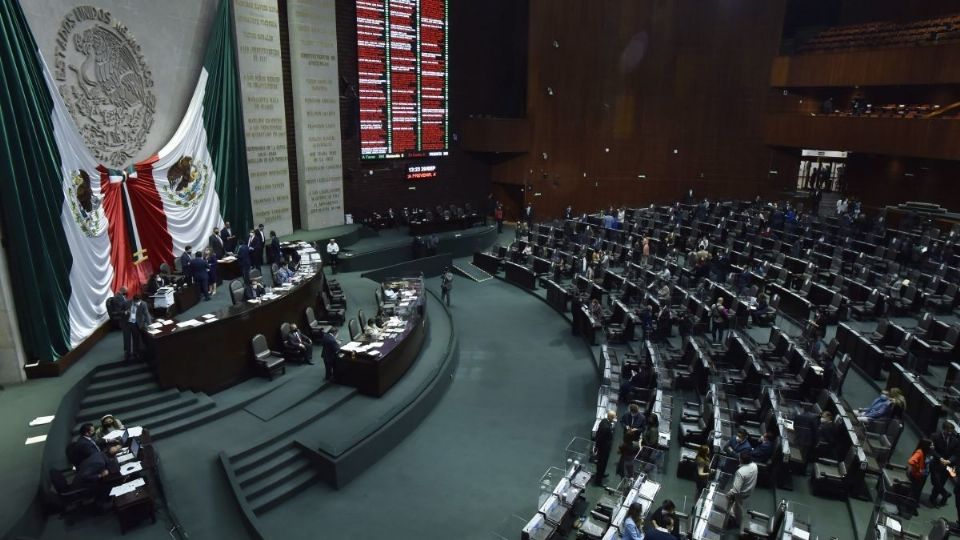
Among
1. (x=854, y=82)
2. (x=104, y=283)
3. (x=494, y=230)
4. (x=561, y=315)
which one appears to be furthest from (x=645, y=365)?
(x=854, y=82)

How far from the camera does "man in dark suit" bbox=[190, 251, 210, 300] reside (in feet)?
47.3

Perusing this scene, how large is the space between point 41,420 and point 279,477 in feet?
12.7

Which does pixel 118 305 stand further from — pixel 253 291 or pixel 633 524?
pixel 633 524

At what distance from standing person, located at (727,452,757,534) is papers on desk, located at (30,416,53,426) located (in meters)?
10.5

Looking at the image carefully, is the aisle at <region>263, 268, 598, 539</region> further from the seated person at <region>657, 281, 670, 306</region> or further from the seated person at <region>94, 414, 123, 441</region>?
the seated person at <region>94, 414, 123, 441</region>

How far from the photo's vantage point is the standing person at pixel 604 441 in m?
9.50

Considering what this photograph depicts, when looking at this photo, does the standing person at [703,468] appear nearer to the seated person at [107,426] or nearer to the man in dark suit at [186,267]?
the seated person at [107,426]

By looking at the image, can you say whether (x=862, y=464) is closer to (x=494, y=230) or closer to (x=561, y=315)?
(x=561, y=315)

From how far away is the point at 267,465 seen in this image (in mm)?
9938

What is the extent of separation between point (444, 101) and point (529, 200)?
646 centimetres

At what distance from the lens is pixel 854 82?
88.3 ft

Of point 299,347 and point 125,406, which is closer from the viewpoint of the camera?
point 125,406

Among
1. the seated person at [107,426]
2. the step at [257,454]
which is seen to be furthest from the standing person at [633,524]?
the seated person at [107,426]

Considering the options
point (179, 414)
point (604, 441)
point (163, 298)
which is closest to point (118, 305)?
point (163, 298)
